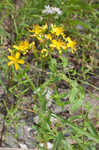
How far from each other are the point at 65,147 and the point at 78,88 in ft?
1.05

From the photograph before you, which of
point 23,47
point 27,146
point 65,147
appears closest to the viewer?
point 65,147

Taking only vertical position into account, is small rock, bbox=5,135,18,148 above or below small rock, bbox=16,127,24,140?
below

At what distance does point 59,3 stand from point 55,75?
1.36 meters

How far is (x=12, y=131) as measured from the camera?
2.02 m

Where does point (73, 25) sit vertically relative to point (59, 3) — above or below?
below

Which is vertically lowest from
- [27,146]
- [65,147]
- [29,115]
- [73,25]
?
[27,146]

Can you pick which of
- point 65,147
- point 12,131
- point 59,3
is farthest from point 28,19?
point 65,147

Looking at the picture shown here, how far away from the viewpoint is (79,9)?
2963 mm

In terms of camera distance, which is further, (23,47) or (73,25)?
(73,25)

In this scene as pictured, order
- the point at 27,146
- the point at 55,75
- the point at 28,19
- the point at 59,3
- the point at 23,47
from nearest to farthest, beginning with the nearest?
the point at 55,75 < the point at 23,47 < the point at 27,146 < the point at 59,3 < the point at 28,19

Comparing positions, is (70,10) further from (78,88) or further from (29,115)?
(78,88)

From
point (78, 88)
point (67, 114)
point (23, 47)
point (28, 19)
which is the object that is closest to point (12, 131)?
point (67, 114)

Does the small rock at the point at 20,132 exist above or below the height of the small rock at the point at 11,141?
above

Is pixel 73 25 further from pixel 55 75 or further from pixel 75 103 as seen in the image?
pixel 75 103
